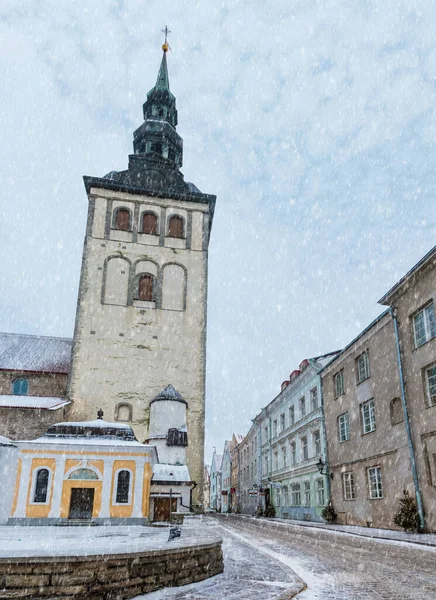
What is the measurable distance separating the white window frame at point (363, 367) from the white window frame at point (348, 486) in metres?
4.76

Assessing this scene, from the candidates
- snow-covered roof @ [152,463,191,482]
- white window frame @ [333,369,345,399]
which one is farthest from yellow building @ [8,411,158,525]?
white window frame @ [333,369,345,399]

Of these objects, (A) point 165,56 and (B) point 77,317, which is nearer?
(B) point 77,317

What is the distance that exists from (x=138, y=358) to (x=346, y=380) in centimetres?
1502

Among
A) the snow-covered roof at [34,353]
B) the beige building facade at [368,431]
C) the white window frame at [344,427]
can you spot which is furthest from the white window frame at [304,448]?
the snow-covered roof at [34,353]

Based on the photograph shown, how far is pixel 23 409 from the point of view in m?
30.4

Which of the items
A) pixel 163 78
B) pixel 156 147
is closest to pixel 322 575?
pixel 156 147

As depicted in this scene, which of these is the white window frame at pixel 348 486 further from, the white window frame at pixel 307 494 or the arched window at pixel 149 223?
the arched window at pixel 149 223

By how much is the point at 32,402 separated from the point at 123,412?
19.0ft

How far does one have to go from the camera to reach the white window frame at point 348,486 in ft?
79.7

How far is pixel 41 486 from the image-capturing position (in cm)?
2250

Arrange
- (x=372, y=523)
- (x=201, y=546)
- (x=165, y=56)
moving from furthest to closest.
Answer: (x=165, y=56)
(x=372, y=523)
(x=201, y=546)

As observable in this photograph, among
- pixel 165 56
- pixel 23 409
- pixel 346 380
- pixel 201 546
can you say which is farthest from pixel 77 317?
pixel 165 56

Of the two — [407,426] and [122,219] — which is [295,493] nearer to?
[407,426]

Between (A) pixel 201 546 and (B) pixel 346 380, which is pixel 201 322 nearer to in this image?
(B) pixel 346 380
